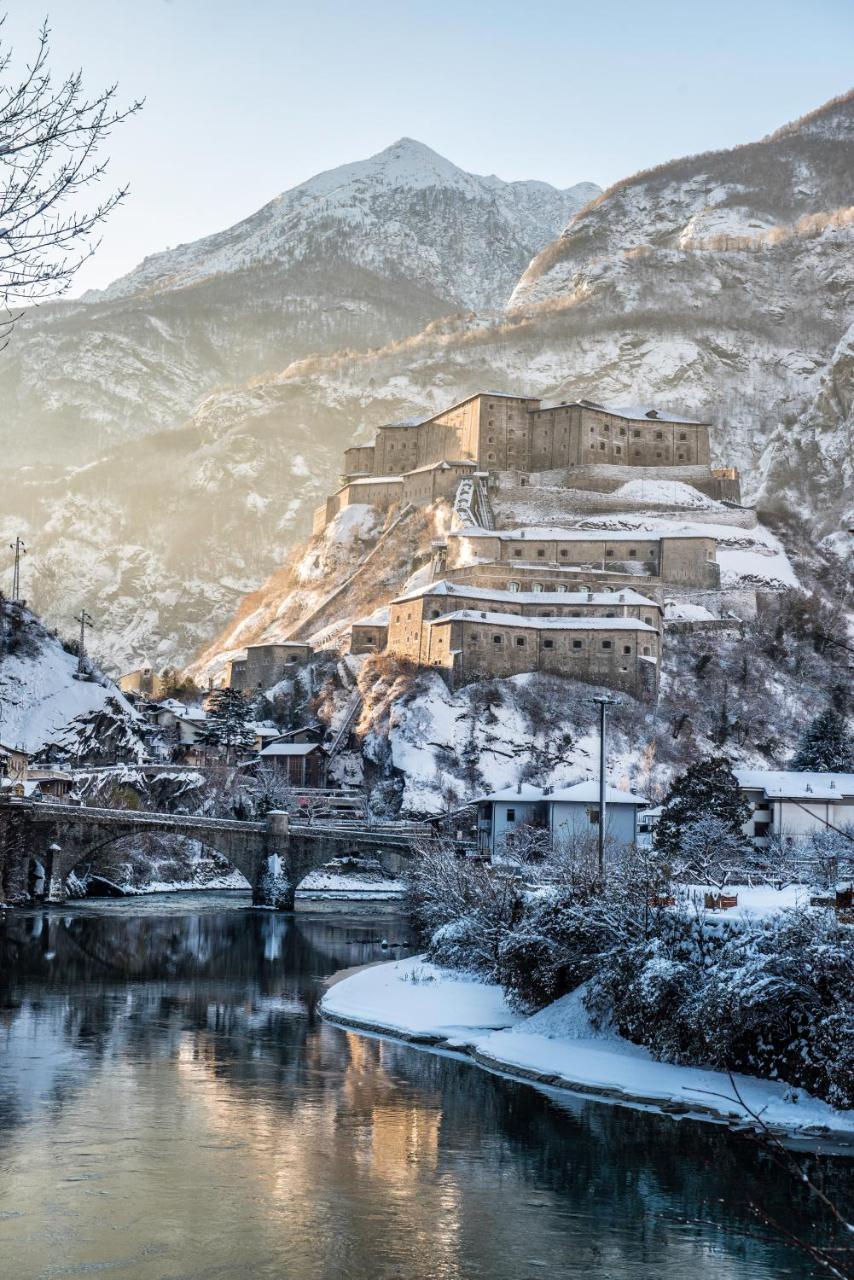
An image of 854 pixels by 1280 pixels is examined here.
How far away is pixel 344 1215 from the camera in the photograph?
2181 cm

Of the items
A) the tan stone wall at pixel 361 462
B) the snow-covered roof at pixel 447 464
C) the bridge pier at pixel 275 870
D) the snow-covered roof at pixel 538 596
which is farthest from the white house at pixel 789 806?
the tan stone wall at pixel 361 462

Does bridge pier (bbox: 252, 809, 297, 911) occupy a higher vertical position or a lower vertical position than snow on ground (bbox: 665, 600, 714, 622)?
lower

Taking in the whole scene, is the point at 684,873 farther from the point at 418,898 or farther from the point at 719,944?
the point at 418,898

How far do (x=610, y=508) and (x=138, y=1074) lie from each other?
11423cm

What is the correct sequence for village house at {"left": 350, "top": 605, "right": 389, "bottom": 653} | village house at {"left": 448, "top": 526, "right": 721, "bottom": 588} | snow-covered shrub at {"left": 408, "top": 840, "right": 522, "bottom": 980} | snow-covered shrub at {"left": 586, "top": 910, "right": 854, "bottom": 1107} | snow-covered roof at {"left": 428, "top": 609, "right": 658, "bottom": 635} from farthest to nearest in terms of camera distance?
village house at {"left": 448, "top": 526, "right": 721, "bottom": 588} → village house at {"left": 350, "top": 605, "right": 389, "bottom": 653} → snow-covered roof at {"left": 428, "top": 609, "right": 658, "bottom": 635} → snow-covered shrub at {"left": 408, "top": 840, "right": 522, "bottom": 980} → snow-covered shrub at {"left": 586, "top": 910, "right": 854, "bottom": 1107}

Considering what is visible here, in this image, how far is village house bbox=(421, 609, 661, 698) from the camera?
112m

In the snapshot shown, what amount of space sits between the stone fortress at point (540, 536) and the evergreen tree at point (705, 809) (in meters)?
43.0

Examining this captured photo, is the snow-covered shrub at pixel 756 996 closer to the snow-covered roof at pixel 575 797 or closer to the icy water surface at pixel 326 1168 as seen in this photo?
the icy water surface at pixel 326 1168

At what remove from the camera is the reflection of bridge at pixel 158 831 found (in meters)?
75.6

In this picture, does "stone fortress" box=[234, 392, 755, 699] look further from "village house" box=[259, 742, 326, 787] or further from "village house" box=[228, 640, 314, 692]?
"village house" box=[259, 742, 326, 787]

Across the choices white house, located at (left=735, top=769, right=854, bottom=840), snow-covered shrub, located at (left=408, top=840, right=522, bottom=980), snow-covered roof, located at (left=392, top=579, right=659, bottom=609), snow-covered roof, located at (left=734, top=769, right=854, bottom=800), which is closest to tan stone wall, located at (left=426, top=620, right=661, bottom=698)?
snow-covered roof, located at (left=392, top=579, right=659, bottom=609)

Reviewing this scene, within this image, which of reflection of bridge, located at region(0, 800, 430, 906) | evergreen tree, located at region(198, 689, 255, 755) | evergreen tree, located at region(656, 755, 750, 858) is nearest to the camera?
evergreen tree, located at region(656, 755, 750, 858)

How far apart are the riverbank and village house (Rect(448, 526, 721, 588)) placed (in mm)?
82686

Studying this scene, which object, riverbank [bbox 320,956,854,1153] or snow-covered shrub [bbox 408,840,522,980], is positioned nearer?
riverbank [bbox 320,956,854,1153]
